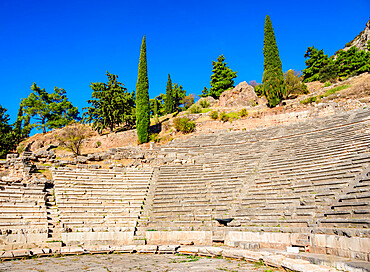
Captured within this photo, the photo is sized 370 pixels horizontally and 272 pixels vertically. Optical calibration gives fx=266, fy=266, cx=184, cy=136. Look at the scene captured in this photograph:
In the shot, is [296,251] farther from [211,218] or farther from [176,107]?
[176,107]

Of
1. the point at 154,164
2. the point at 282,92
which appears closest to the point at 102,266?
the point at 154,164

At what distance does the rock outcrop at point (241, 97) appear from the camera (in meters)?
35.7

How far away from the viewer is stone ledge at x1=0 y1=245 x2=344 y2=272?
265 inches

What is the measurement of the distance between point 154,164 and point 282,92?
17334mm

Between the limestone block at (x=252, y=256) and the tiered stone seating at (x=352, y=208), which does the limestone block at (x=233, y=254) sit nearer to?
Answer: the limestone block at (x=252, y=256)

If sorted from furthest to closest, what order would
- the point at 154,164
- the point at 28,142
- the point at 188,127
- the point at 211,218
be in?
the point at 28,142 < the point at 188,127 < the point at 154,164 < the point at 211,218

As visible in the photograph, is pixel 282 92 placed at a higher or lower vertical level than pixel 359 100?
higher

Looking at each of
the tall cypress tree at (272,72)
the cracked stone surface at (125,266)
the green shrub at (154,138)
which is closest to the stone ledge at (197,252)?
the cracked stone surface at (125,266)

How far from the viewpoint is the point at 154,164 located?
20.1 meters

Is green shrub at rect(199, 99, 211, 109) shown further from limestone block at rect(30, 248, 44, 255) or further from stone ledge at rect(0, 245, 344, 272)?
limestone block at rect(30, 248, 44, 255)

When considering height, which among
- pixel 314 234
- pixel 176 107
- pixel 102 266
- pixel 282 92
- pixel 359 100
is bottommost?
pixel 102 266

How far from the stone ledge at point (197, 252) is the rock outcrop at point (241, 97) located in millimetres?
27279

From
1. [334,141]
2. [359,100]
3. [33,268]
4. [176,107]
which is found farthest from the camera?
[176,107]

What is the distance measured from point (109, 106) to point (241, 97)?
56.7 feet
